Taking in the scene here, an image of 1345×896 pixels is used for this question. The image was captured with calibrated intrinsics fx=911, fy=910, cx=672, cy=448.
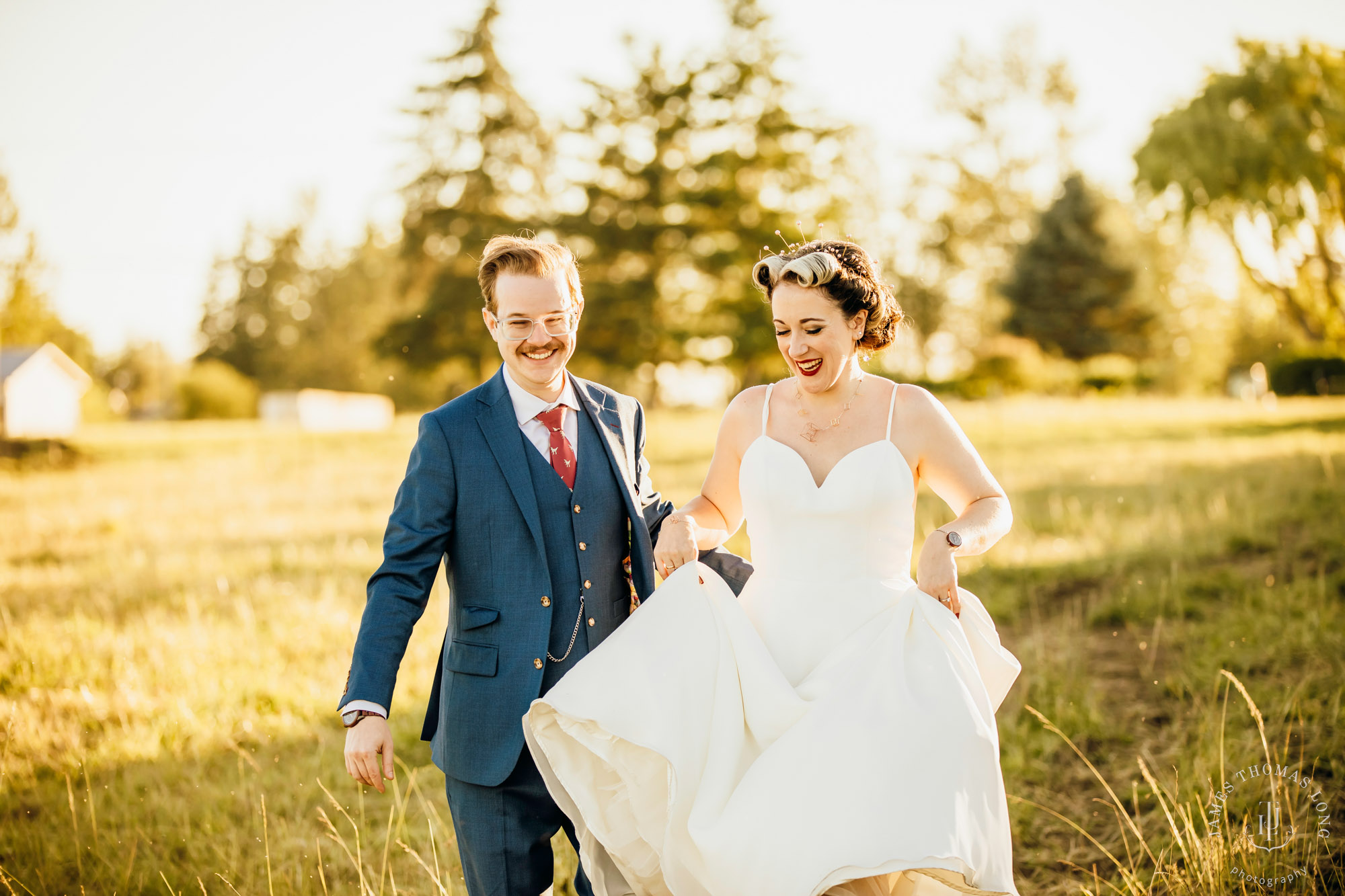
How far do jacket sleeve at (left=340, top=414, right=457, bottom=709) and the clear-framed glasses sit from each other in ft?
1.21

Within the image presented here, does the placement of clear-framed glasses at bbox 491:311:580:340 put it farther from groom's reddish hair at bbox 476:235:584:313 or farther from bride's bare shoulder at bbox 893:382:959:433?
bride's bare shoulder at bbox 893:382:959:433

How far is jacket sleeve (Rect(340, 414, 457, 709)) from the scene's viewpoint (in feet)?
8.95

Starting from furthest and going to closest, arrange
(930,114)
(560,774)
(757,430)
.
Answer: (930,114) → (757,430) → (560,774)

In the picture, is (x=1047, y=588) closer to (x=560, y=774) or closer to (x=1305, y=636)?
(x=1305, y=636)

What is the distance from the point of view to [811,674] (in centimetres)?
279

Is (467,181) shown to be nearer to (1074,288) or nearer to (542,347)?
(1074,288)

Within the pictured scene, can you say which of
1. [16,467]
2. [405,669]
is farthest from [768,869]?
[16,467]

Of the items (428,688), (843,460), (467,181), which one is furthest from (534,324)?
(467,181)

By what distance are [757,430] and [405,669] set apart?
13.3 ft

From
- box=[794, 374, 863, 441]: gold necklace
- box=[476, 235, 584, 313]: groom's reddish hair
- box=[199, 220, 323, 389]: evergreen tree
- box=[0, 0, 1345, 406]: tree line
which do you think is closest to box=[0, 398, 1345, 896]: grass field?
box=[794, 374, 863, 441]: gold necklace

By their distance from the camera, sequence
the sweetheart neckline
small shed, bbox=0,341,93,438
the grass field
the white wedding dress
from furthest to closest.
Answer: small shed, bbox=0,341,93,438 < the grass field < the sweetheart neckline < the white wedding dress

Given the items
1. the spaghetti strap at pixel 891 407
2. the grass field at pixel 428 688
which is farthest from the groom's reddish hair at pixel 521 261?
the grass field at pixel 428 688

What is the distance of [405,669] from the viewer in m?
6.35

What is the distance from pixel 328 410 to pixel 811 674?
40906 millimetres
